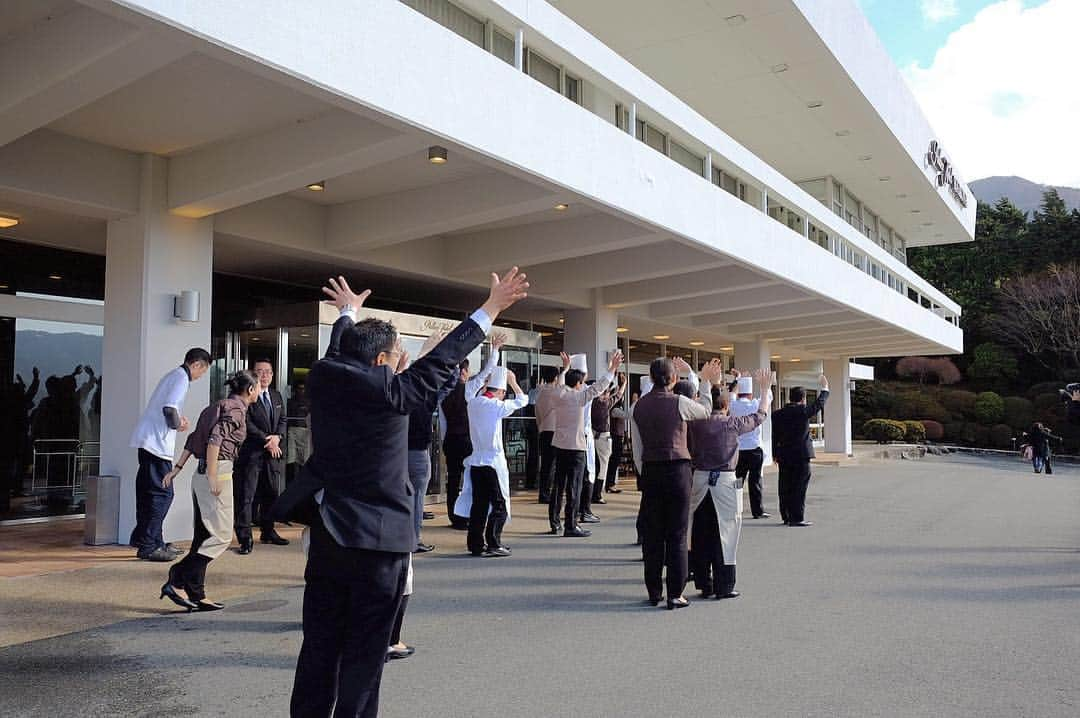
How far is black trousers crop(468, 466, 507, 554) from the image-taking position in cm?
791

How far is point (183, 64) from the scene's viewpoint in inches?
250

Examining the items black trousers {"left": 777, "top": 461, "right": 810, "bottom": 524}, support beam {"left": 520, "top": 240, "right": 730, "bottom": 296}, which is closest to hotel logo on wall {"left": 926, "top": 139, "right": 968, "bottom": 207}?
support beam {"left": 520, "top": 240, "right": 730, "bottom": 296}

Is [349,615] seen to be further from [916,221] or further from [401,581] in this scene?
[916,221]

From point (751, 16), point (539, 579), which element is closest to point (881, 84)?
point (751, 16)

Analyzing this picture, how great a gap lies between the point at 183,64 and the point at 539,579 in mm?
4933

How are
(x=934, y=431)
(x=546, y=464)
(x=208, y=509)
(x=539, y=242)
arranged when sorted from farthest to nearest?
(x=934, y=431)
(x=546, y=464)
(x=539, y=242)
(x=208, y=509)

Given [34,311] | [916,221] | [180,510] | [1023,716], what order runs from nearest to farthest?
[1023,716] → [180,510] → [34,311] → [916,221]

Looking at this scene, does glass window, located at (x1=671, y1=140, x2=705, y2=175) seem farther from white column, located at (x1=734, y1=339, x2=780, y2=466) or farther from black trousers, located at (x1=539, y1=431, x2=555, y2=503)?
white column, located at (x1=734, y1=339, x2=780, y2=466)

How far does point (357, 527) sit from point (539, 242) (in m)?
8.51

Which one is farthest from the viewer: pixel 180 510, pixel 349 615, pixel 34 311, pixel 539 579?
pixel 34 311

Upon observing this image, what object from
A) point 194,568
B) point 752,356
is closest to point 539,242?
point 194,568

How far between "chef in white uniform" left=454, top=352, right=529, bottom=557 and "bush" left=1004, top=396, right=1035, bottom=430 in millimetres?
35673

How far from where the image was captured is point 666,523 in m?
6.18

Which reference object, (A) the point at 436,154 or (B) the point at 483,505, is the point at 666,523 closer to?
(B) the point at 483,505
